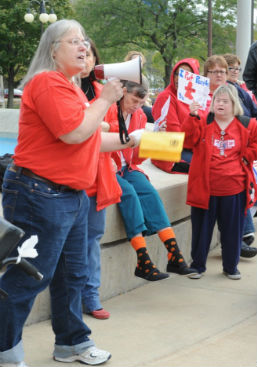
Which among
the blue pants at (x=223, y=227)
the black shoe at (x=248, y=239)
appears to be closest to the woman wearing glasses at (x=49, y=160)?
the blue pants at (x=223, y=227)

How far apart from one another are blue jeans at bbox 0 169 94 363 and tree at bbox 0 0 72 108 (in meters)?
38.2

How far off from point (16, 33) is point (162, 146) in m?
39.8

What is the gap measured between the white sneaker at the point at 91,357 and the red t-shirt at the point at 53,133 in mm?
979

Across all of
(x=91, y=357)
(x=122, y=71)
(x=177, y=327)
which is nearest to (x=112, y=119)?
(x=122, y=71)

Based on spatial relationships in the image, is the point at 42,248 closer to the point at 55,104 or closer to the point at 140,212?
the point at 55,104

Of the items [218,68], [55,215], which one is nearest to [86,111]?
[55,215]

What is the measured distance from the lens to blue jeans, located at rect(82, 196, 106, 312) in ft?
14.1

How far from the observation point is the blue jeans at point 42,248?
3172 mm

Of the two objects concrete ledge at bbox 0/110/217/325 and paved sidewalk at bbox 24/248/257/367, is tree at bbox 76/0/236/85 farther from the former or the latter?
paved sidewalk at bbox 24/248/257/367

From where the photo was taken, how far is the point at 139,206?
4.86 m

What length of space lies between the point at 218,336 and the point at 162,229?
108 cm

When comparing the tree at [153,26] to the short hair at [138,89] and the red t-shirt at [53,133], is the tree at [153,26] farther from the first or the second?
the red t-shirt at [53,133]

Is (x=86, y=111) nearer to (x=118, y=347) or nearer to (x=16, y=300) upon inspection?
(x=16, y=300)

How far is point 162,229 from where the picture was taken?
4.93 metres
